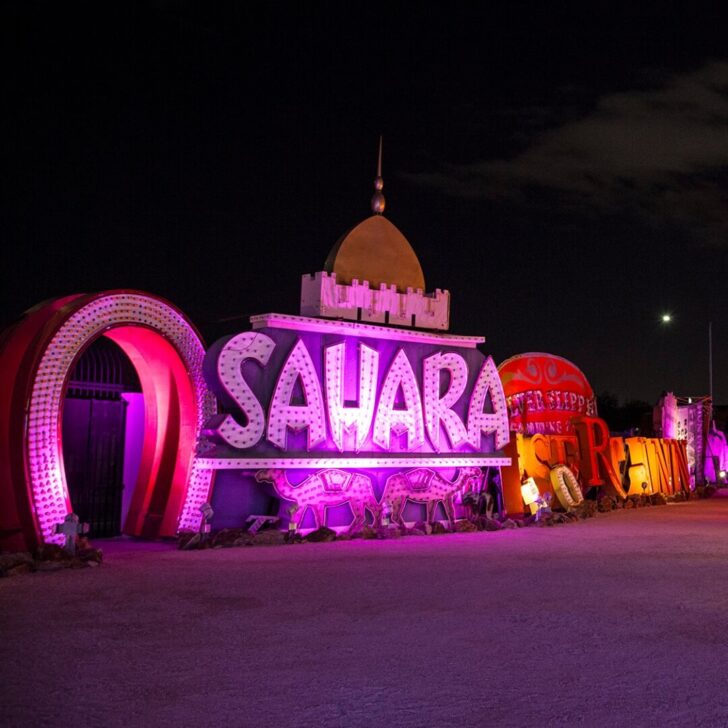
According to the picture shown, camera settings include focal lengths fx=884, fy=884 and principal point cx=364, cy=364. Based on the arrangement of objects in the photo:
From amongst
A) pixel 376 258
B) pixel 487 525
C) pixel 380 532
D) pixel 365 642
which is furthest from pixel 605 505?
pixel 365 642

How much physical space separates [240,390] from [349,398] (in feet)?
9.03

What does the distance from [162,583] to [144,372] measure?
6008mm

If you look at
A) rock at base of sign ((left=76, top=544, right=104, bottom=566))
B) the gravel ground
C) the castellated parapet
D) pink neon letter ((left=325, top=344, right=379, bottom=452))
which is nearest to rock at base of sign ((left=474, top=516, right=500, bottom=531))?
pink neon letter ((left=325, top=344, right=379, bottom=452))

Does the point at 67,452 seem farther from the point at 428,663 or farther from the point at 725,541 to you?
the point at 725,541

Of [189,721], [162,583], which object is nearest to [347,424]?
[162,583]

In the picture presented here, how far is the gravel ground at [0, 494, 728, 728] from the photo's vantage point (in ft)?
18.6

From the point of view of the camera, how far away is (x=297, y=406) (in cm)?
1586

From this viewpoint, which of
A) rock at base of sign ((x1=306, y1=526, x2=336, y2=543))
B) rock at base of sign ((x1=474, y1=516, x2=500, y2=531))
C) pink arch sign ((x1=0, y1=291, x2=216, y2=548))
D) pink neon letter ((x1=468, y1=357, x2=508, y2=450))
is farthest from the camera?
pink neon letter ((x1=468, y1=357, x2=508, y2=450))

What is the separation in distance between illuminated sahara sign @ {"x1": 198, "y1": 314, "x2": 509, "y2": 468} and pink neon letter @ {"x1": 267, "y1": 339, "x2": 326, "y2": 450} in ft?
0.06

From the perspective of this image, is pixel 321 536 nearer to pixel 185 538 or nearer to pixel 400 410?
pixel 185 538

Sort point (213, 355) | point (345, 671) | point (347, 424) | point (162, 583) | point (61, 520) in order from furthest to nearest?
point (347, 424) → point (213, 355) → point (61, 520) → point (162, 583) → point (345, 671)

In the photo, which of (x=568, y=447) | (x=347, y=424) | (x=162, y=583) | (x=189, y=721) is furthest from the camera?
(x=568, y=447)

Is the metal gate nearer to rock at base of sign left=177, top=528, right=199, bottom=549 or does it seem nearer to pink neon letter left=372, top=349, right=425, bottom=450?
rock at base of sign left=177, top=528, right=199, bottom=549

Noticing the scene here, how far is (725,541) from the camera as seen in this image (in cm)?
1571
